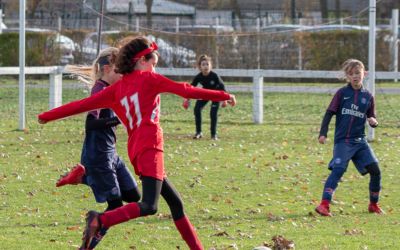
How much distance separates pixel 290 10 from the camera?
40938 millimetres

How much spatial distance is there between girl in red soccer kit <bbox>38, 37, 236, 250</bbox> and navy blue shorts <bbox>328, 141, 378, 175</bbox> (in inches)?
124

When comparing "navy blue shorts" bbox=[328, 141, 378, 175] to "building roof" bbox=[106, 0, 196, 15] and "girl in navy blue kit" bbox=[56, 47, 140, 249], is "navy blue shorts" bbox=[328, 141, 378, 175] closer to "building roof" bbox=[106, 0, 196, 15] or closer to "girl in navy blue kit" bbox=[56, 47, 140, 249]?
"girl in navy blue kit" bbox=[56, 47, 140, 249]

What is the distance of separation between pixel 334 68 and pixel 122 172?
77.3ft

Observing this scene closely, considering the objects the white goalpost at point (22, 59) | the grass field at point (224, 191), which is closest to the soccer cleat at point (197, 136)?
the grass field at point (224, 191)

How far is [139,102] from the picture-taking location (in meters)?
7.53

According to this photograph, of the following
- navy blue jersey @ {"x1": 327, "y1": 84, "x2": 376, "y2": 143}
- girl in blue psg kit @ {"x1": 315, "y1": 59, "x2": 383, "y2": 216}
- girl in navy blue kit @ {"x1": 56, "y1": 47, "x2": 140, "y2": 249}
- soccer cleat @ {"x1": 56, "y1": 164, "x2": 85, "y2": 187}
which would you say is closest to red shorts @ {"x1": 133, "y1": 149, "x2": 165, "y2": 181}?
girl in navy blue kit @ {"x1": 56, "y1": 47, "x2": 140, "y2": 249}

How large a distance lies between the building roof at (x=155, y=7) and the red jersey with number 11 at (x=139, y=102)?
2936 centimetres

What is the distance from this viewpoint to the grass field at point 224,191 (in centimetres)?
901

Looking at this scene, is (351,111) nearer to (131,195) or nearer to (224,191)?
(224,191)

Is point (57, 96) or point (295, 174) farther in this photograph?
point (57, 96)

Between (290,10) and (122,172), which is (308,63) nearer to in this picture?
(290,10)

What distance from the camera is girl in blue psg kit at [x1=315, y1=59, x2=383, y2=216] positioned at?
1053cm

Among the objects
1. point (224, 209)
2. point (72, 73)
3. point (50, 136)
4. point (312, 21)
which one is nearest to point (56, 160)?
point (50, 136)

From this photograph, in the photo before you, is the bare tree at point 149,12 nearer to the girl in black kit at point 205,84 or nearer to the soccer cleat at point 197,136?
the girl in black kit at point 205,84
